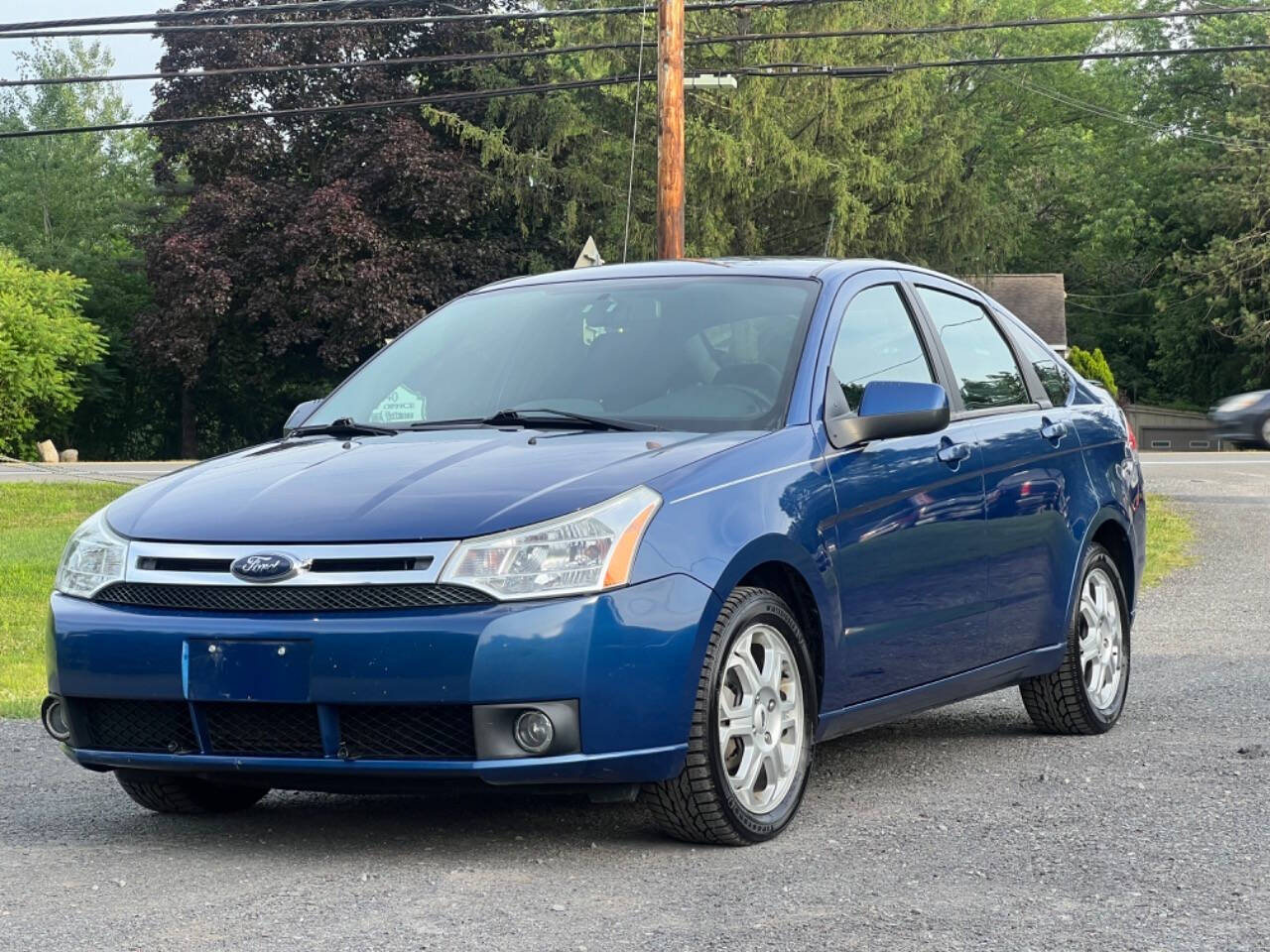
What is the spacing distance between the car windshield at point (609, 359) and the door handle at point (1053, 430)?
4.27ft

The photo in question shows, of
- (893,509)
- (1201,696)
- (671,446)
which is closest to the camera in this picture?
(671,446)

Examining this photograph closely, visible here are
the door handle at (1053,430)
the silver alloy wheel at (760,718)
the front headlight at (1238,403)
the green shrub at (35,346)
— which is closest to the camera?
the silver alloy wheel at (760,718)

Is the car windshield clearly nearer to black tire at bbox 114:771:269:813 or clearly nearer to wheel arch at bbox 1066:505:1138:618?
black tire at bbox 114:771:269:813

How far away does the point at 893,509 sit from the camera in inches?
236

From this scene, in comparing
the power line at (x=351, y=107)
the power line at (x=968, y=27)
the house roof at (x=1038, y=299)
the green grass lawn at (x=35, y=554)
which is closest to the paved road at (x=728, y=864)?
the green grass lawn at (x=35, y=554)

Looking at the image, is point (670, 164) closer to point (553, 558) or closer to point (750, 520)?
point (750, 520)

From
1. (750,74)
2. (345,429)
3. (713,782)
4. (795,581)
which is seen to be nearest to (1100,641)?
(795,581)

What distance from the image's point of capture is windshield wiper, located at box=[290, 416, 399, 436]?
6055 millimetres

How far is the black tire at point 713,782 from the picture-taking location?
505 cm

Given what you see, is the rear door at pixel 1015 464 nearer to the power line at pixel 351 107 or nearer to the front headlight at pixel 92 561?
the front headlight at pixel 92 561

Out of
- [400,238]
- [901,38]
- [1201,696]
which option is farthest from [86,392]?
[1201,696]

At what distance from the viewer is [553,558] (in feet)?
15.9

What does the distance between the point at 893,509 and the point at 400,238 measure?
1594 inches

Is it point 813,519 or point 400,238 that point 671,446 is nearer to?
point 813,519
